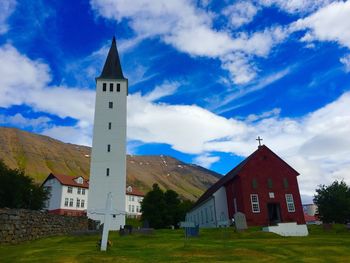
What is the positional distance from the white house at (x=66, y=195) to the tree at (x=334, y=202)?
193 feet

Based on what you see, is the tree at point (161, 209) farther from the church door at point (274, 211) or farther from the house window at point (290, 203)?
the house window at point (290, 203)

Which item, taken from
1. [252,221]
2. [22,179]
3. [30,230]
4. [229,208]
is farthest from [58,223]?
[229,208]

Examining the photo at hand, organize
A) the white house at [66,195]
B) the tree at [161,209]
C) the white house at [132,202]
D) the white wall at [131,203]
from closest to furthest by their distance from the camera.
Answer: the tree at [161,209], the white house at [66,195], the white wall at [131,203], the white house at [132,202]

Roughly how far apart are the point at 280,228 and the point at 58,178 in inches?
2799

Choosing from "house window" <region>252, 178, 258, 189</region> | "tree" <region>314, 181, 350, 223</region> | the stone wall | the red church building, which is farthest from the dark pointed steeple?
"tree" <region>314, 181, 350, 223</region>

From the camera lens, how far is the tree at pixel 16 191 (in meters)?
40.5

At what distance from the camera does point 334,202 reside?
59156 mm

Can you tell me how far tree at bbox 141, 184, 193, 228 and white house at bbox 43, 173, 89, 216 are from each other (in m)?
32.2

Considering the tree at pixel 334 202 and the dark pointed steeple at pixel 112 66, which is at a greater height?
the dark pointed steeple at pixel 112 66

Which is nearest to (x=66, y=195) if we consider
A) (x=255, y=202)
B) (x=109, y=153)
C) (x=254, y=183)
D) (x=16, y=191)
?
(x=109, y=153)

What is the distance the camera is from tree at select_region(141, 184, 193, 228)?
6231 centimetres

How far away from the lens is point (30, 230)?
76.7ft

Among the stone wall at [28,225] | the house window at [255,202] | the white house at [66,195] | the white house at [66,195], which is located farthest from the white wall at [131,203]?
the stone wall at [28,225]

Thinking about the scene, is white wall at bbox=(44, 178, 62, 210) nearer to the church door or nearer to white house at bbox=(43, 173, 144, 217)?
white house at bbox=(43, 173, 144, 217)
